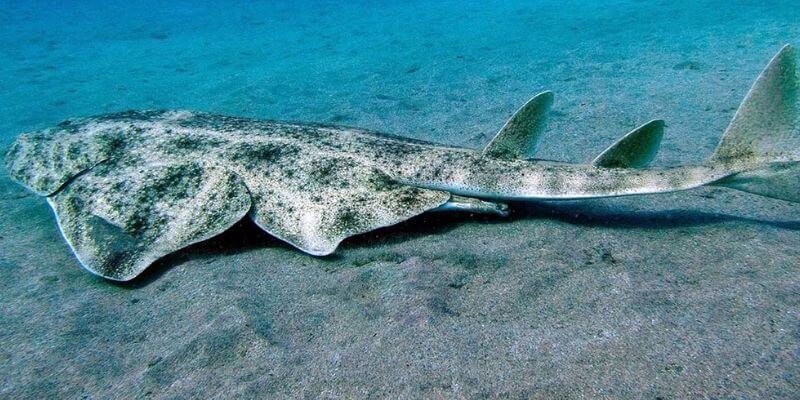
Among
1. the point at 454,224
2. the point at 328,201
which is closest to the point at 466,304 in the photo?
the point at 454,224

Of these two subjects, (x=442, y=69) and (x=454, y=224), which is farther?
(x=442, y=69)

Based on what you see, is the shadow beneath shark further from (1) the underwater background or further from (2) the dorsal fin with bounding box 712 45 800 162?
(2) the dorsal fin with bounding box 712 45 800 162

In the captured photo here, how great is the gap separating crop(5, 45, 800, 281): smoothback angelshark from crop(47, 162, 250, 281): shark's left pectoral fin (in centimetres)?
1

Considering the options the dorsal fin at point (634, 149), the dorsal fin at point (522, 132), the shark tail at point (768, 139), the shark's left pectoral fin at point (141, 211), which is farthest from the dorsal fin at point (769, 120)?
the shark's left pectoral fin at point (141, 211)

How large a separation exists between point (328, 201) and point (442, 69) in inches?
317

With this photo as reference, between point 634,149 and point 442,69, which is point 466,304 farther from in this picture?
point 442,69

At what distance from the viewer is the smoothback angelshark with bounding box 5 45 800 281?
3041mm

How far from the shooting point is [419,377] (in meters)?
2.15

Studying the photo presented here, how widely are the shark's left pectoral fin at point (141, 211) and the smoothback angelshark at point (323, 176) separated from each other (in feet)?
0.03

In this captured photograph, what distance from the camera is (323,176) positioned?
3.67m

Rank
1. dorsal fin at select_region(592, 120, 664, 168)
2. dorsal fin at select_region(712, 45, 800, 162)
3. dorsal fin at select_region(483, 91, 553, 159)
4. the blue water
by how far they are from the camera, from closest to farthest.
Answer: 1. dorsal fin at select_region(712, 45, 800, 162)
2. dorsal fin at select_region(592, 120, 664, 168)
3. dorsal fin at select_region(483, 91, 553, 159)
4. the blue water

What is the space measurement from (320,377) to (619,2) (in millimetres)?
24240

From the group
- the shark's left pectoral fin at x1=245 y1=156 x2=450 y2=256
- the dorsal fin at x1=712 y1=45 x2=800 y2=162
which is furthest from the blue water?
the shark's left pectoral fin at x1=245 y1=156 x2=450 y2=256

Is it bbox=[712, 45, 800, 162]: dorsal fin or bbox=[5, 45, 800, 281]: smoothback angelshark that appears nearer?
bbox=[712, 45, 800, 162]: dorsal fin
